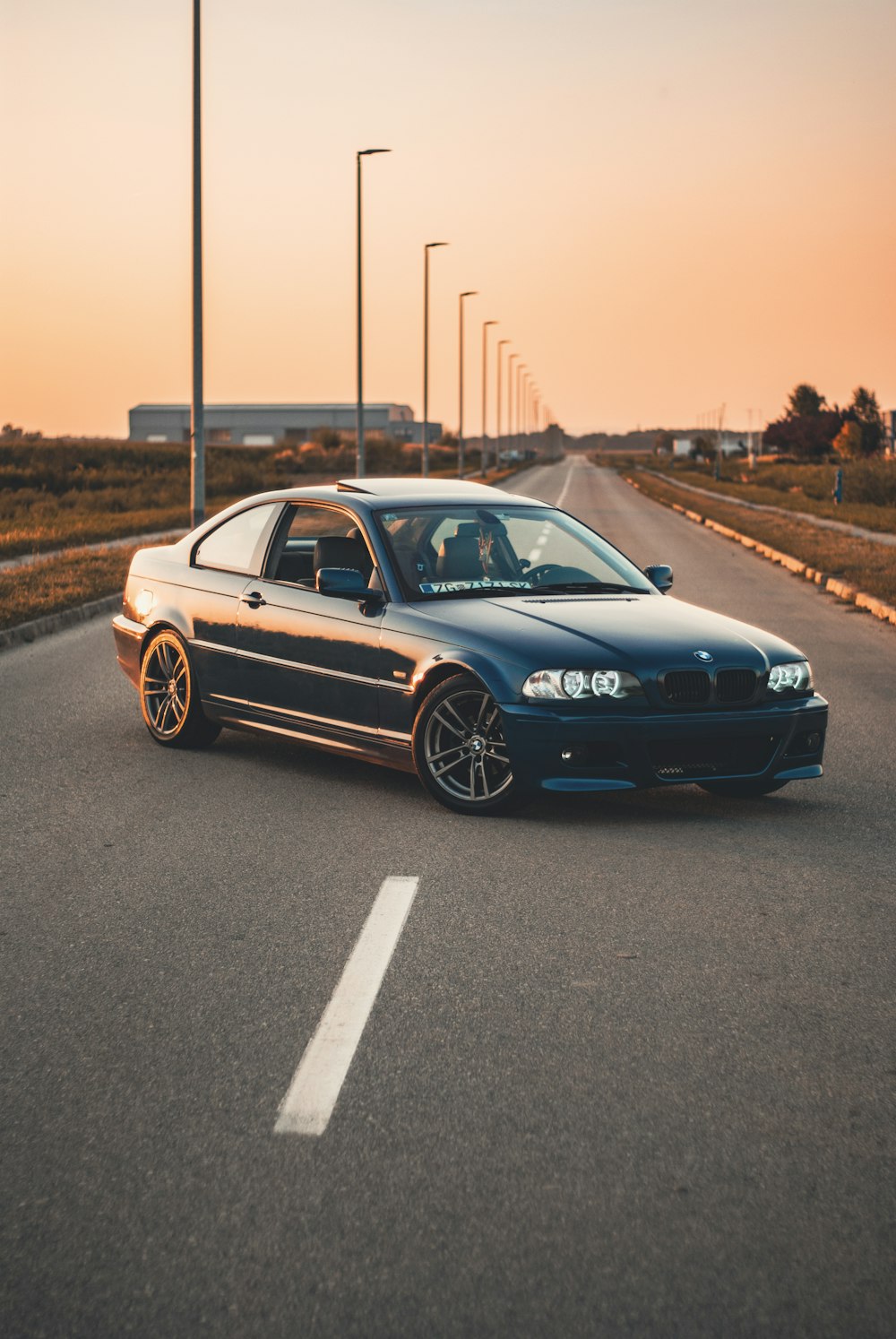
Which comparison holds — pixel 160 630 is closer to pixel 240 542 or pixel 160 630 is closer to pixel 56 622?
pixel 240 542

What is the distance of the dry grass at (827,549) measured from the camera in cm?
1972

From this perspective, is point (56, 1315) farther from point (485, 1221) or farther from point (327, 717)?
point (327, 717)

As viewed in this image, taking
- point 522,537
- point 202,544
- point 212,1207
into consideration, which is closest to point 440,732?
point 522,537

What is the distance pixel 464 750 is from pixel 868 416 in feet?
499

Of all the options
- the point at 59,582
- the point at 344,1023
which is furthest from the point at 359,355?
the point at 344,1023

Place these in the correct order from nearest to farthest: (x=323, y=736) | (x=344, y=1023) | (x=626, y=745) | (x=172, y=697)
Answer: (x=344, y=1023), (x=626, y=745), (x=323, y=736), (x=172, y=697)

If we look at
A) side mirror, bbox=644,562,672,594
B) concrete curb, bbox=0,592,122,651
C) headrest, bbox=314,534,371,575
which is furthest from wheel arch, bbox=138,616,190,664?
concrete curb, bbox=0,592,122,651

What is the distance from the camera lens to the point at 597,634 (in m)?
7.19

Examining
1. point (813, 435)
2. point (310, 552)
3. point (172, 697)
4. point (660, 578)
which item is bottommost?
point (172, 697)

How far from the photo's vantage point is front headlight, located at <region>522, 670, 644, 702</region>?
273 inches

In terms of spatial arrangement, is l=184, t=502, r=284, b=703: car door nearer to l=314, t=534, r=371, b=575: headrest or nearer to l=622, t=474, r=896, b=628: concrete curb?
l=314, t=534, r=371, b=575: headrest

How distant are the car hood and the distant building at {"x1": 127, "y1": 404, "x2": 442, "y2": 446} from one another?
6408 inches

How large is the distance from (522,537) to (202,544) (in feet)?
6.67

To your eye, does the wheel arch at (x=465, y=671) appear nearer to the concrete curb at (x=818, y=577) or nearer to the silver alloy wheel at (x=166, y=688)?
the silver alloy wheel at (x=166, y=688)
